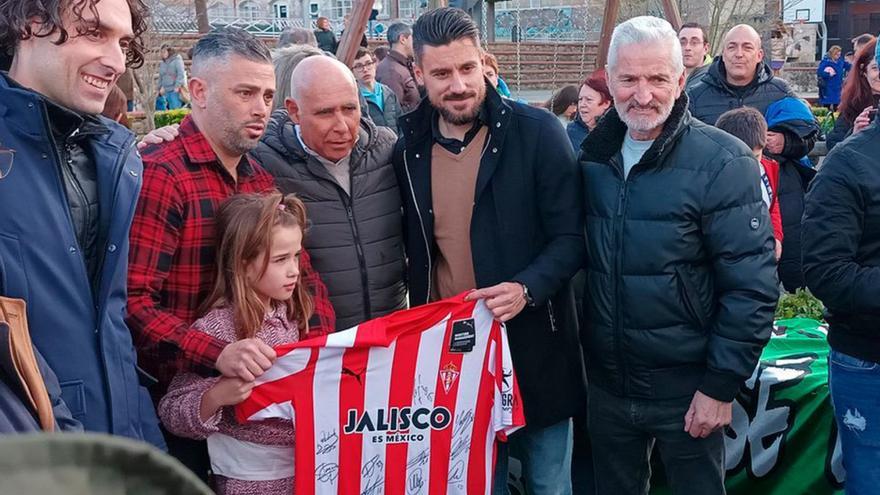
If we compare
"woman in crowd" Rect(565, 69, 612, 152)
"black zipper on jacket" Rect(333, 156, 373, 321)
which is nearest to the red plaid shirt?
"black zipper on jacket" Rect(333, 156, 373, 321)

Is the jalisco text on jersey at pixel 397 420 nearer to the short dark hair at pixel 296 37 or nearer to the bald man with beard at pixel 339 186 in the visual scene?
the bald man with beard at pixel 339 186

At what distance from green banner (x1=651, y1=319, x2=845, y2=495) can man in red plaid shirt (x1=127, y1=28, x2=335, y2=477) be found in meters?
1.98

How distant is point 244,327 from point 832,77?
17119 mm

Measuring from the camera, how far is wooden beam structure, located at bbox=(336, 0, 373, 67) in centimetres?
968

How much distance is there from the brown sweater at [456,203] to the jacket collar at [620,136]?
0.43m

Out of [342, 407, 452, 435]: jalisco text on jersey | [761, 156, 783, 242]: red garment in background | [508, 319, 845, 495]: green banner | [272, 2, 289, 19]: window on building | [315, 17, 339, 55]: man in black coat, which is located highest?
[272, 2, 289, 19]: window on building

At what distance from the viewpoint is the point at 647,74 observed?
295 centimetres

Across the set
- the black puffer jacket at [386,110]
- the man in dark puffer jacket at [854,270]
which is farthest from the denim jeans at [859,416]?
the black puffer jacket at [386,110]

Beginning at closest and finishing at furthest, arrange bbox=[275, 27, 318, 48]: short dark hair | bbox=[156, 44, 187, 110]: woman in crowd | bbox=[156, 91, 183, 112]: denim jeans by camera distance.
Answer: bbox=[275, 27, 318, 48]: short dark hair < bbox=[156, 44, 187, 110]: woman in crowd < bbox=[156, 91, 183, 112]: denim jeans

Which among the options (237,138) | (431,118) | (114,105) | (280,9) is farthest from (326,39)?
(280,9)

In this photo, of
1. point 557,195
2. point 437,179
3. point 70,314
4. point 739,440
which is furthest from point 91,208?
point 739,440

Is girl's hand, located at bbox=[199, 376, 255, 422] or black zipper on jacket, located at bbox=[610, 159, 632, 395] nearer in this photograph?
girl's hand, located at bbox=[199, 376, 255, 422]

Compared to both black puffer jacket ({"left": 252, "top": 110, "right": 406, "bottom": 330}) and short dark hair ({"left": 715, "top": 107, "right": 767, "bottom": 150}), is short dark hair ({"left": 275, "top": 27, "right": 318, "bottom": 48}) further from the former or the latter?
black puffer jacket ({"left": 252, "top": 110, "right": 406, "bottom": 330})

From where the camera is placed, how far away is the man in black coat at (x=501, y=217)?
3203mm
